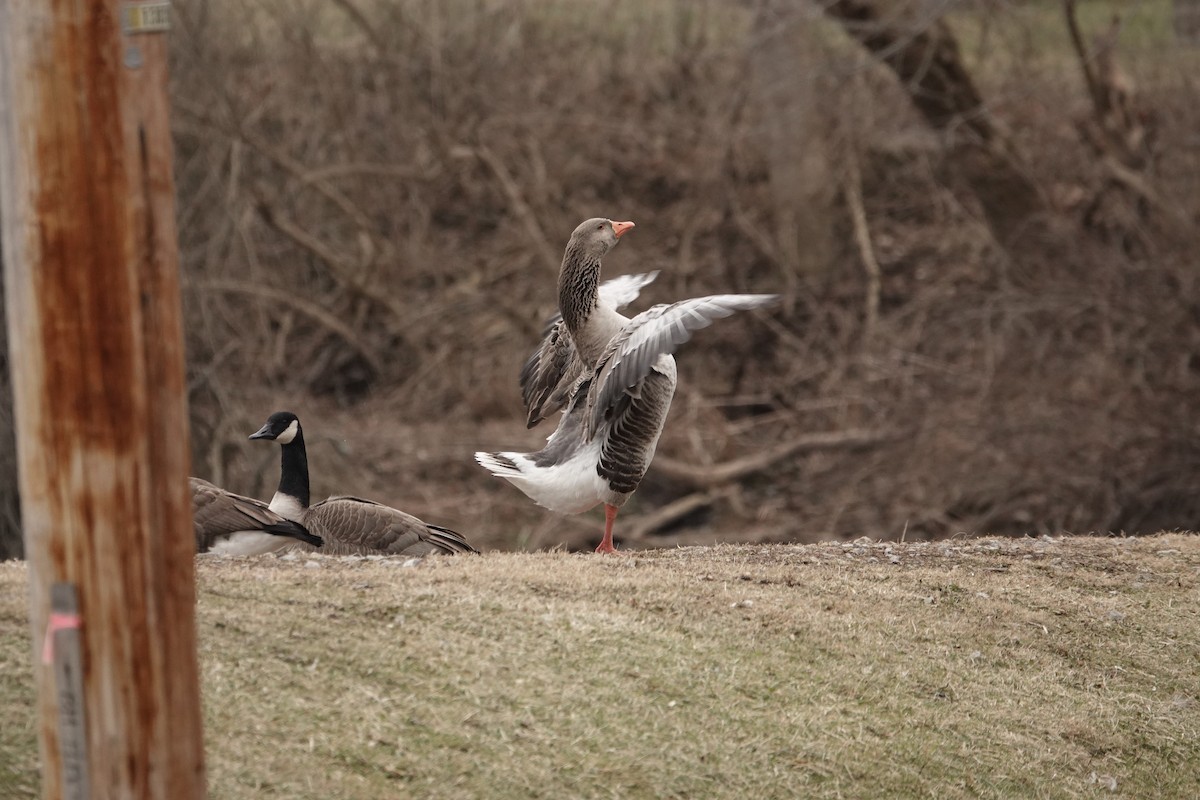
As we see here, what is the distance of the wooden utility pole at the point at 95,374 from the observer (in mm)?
3109

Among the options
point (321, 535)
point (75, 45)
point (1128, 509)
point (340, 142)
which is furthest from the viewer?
point (340, 142)

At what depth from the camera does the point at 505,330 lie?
14.5 metres

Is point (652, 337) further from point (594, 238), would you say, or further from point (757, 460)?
point (757, 460)

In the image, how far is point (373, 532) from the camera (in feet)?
21.7

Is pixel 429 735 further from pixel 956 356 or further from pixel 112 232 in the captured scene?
pixel 956 356

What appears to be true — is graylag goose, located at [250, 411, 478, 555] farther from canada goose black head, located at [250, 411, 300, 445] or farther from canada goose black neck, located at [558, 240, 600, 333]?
canada goose black neck, located at [558, 240, 600, 333]

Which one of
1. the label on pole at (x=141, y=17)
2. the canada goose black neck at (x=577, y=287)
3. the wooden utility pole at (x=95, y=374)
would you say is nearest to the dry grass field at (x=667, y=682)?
the wooden utility pole at (x=95, y=374)

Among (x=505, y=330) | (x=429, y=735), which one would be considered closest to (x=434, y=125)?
(x=505, y=330)

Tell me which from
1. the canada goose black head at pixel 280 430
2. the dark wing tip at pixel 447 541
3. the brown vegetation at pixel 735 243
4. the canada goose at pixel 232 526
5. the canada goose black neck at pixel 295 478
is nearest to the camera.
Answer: the canada goose at pixel 232 526

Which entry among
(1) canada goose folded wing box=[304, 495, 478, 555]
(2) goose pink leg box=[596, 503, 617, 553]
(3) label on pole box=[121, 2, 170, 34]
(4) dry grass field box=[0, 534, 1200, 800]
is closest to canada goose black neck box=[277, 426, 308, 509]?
(1) canada goose folded wing box=[304, 495, 478, 555]

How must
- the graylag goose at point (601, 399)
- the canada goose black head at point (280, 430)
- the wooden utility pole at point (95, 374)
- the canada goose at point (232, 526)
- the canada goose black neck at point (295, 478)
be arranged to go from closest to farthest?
the wooden utility pole at point (95, 374), the graylag goose at point (601, 399), the canada goose at point (232, 526), the canada goose black neck at point (295, 478), the canada goose black head at point (280, 430)

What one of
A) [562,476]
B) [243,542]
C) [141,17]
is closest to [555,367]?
[562,476]

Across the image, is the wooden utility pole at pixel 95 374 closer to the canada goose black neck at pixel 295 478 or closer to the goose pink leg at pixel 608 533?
the goose pink leg at pixel 608 533

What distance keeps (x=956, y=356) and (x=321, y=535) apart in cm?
906
